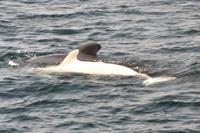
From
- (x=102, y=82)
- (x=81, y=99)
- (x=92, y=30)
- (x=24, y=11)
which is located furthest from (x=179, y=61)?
(x=24, y=11)

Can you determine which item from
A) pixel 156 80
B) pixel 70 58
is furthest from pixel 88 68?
pixel 156 80

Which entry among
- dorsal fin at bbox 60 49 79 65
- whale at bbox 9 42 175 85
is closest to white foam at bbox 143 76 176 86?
whale at bbox 9 42 175 85

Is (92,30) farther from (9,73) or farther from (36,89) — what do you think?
(36,89)

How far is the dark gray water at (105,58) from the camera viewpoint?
1703 cm

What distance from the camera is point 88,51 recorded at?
2223cm

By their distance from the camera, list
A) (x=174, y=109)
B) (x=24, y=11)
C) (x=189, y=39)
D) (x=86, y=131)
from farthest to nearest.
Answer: (x=24, y=11) < (x=189, y=39) < (x=174, y=109) < (x=86, y=131)

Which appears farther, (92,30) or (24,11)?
(24,11)

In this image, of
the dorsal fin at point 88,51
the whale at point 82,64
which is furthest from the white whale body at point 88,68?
the dorsal fin at point 88,51

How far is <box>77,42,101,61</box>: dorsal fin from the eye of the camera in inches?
868

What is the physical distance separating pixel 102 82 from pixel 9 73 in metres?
3.63

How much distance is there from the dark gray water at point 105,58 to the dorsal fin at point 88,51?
43.3 inches

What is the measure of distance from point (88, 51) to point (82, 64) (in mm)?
633

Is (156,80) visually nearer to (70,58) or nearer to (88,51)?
(88,51)

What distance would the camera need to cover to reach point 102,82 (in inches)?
806
